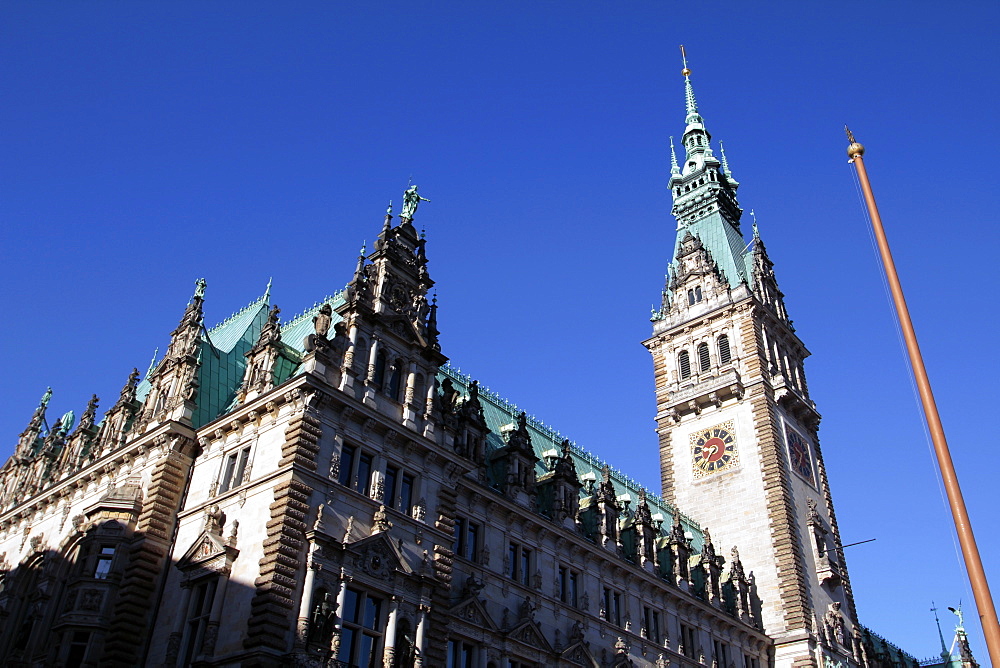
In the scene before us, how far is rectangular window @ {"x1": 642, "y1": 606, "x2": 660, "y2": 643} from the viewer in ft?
159

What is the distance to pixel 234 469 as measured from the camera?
3578 centimetres

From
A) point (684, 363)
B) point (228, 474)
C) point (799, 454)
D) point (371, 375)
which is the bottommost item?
point (228, 474)

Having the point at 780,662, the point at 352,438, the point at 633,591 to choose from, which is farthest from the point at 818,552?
the point at 352,438

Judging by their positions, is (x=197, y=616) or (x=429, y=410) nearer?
(x=197, y=616)

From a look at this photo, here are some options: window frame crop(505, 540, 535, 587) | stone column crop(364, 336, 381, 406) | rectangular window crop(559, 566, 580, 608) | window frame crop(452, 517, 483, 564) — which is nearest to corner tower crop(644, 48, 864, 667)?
rectangular window crop(559, 566, 580, 608)

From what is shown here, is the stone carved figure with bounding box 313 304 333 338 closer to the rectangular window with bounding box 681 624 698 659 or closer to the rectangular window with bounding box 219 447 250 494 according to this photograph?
the rectangular window with bounding box 219 447 250 494

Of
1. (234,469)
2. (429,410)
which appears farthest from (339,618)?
(429,410)

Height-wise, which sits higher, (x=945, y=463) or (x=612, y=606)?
(x=612, y=606)

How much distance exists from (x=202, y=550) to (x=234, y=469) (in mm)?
3609

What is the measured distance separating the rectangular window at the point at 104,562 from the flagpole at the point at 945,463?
29.6 meters

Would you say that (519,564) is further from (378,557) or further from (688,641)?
(688,641)

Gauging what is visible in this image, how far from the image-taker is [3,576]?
4203 cm

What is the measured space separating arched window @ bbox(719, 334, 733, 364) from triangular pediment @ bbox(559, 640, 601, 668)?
1270 inches

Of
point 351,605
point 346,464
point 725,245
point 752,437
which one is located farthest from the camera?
point 725,245
